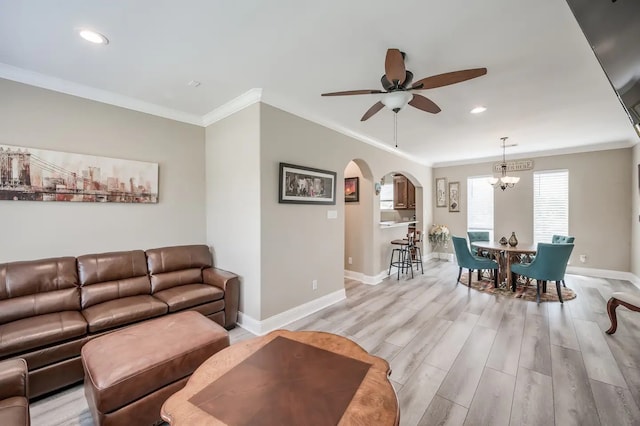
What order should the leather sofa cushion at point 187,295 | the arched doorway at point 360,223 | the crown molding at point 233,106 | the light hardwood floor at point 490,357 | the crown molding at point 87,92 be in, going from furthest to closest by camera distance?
the arched doorway at point 360,223, the crown molding at point 233,106, the leather sofa cushion at point 187,295, the crown molding at point 87,92, the light hardwood floor at point 490,357

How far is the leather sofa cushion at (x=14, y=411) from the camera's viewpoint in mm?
1160

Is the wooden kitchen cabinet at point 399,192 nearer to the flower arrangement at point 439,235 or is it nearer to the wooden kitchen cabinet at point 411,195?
the wooden kitchen cabinet at point 411,195

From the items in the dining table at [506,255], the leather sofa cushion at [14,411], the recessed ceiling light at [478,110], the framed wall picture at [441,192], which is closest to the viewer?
the leather sofa cushion at [14,411]

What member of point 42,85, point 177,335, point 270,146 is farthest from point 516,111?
point 42,85

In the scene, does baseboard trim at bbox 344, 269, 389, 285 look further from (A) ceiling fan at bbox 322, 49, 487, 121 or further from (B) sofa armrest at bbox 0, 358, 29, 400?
(B) sofa armrest at bbox 0, 358, 29, 400

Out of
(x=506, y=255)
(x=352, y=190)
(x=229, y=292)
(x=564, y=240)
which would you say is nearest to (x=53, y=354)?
(x=229, y=292)

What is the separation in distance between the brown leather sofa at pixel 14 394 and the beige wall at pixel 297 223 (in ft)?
6.00

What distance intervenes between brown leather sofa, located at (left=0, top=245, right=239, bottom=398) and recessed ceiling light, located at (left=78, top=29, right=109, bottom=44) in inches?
79.6

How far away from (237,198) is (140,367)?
199cm

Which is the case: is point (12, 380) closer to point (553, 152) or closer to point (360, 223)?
point (360, 223)

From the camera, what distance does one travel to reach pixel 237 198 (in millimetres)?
3217

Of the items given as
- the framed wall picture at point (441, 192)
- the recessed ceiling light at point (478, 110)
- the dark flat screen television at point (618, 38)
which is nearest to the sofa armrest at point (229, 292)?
the dark flat screen television at point (618, 38)

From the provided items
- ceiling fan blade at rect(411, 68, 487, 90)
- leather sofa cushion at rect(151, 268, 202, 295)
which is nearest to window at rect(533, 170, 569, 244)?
ceiling fan blade at rect(411, 68, 487, 90)

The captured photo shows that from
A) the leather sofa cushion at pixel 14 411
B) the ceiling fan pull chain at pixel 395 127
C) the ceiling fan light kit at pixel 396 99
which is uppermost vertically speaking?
the ceiling fan pull chain at pixel 395 127
